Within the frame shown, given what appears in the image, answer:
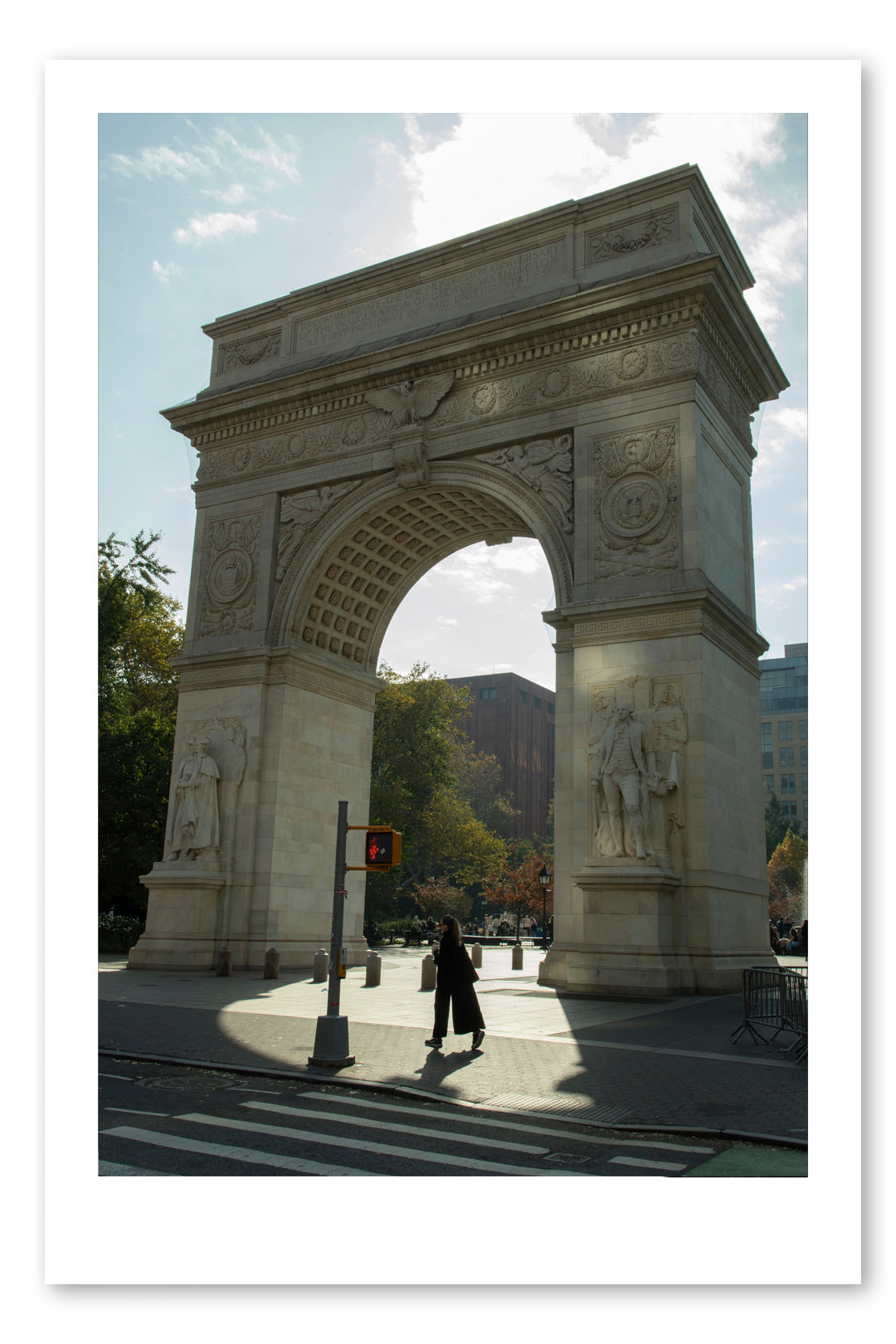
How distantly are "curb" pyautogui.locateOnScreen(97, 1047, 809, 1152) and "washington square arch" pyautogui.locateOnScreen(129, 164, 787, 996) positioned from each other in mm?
10062

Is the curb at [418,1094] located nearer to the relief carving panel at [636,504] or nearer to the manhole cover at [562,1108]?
the manhole cover at [562,1108]

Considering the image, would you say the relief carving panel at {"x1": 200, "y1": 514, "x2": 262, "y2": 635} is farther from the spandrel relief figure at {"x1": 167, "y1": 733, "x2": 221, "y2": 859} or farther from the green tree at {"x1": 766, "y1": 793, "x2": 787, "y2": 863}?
the green tree at {"x1": 766, "y1": 793, "x2": 787, "y2": 863}

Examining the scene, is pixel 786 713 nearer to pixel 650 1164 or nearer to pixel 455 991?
pixel 455 991

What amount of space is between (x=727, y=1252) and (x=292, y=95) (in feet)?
23.5

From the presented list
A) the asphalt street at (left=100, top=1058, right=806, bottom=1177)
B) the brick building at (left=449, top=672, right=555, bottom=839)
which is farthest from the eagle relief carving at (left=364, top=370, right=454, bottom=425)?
the brick building at (left=449, top=672, right=555, bottom=839)

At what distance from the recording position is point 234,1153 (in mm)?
7008

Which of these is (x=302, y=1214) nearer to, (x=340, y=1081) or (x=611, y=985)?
(x=340, y=1081)

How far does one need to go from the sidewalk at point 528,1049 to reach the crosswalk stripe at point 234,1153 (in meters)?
2.66

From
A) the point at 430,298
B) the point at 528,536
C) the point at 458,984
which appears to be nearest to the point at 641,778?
the point at 458,984

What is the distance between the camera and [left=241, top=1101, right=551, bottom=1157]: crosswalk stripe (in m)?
7.41

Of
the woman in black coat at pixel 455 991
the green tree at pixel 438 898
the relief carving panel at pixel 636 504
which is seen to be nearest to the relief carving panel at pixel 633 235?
the relief carving panel at pixel 636 504
